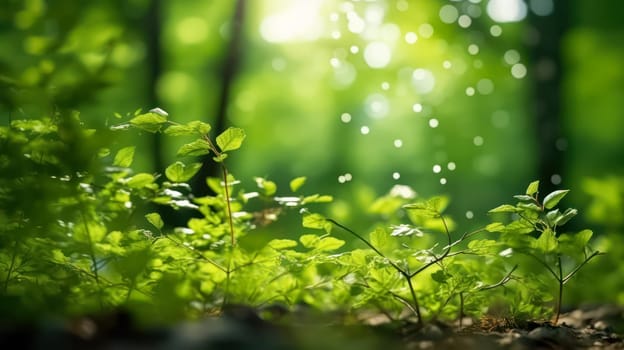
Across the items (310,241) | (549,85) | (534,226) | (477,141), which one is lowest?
(477,141)

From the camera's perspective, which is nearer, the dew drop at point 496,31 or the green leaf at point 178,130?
the green leaf at point 178,130

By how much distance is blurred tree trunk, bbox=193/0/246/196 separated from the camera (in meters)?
7.93

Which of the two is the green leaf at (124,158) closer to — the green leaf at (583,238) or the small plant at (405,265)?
the small plant at (405,265)

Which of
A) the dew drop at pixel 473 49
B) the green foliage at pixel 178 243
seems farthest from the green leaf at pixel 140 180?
the dew drop at pixel 473 49

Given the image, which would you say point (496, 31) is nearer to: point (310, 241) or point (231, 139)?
point (310, 241)

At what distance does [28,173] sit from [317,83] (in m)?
10.2

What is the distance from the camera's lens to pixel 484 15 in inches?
391

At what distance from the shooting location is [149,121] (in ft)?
6.64

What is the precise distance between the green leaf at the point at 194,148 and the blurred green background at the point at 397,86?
18.3 feet

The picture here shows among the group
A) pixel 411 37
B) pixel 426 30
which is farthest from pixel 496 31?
pixel 411 37

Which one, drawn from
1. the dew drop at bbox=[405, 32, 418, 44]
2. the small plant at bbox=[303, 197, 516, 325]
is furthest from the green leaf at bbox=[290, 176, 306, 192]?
the dew drop at bbox=[405, 32, 418, 44]

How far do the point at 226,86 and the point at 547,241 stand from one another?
6.67m

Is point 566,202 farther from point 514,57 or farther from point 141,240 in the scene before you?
point 141,240

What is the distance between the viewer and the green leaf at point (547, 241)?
7.15ft
